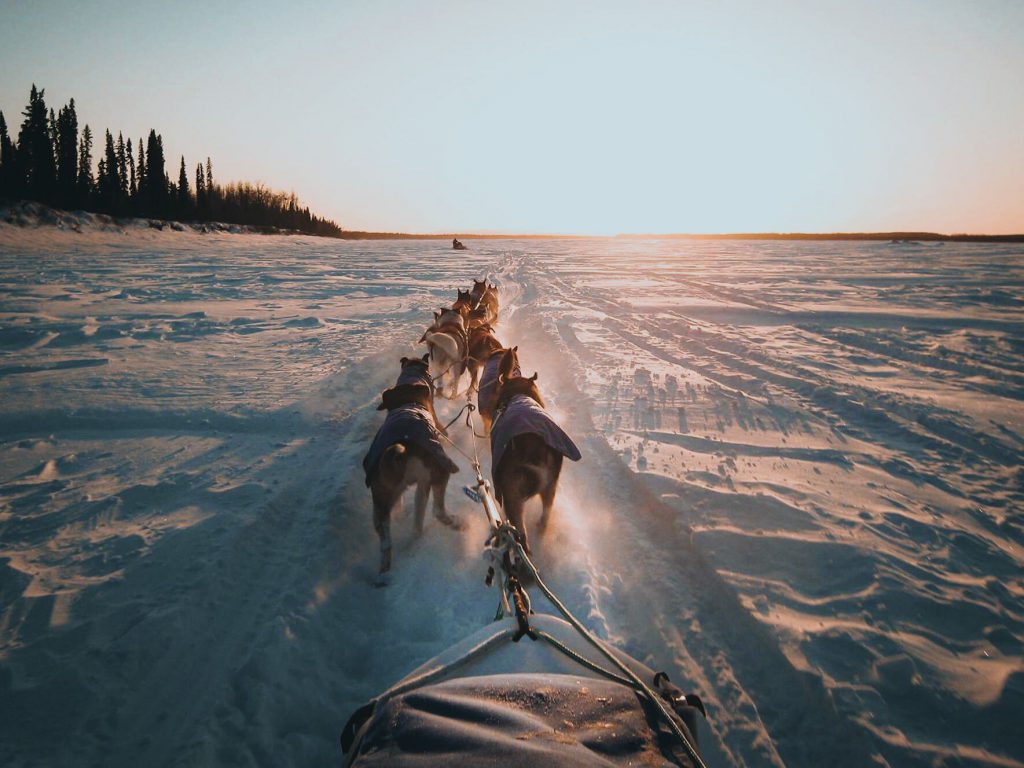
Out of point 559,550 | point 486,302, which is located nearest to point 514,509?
point 559,550

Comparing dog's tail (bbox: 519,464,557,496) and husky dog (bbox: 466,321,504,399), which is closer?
dog's tail (bbox: 519,464,557,496)

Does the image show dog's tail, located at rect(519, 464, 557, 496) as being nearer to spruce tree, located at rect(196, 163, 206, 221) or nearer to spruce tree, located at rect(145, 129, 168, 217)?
spruce tree, located at rect(145, 129, 168, 217)

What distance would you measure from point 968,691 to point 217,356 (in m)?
8.83

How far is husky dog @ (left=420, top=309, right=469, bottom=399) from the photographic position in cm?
674

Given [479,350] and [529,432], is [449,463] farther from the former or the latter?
[479,350]

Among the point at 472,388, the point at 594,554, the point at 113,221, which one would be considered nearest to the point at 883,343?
the point at 472,388

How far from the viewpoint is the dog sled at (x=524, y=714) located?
44.7 inches

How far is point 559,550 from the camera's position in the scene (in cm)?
341

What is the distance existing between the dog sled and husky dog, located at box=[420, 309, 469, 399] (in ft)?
16.6

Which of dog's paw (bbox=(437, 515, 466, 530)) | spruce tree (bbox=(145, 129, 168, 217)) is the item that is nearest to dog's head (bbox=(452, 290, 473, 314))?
dog's paw (bbox=(437, 515, 466, 530))

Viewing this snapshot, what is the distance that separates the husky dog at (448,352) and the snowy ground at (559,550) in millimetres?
913

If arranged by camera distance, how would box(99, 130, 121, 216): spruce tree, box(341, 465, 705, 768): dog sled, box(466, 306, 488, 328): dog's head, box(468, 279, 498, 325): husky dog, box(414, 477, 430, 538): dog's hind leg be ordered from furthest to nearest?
1. box(99, 130, 121, 216): spruce tree
2. box(468, 279, 498, 325): husky dog
3. box(466, 306, 488, 328): dog's head
4. box(414, 477, 430, 538): dog's hind leg
5. box(341, 465, 705, 768): dog sled

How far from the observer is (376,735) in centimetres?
124

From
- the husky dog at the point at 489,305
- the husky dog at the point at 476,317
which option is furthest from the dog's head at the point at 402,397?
the husky dog at the point at 489,305
